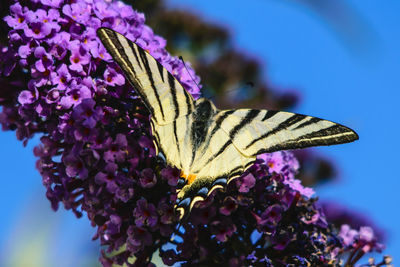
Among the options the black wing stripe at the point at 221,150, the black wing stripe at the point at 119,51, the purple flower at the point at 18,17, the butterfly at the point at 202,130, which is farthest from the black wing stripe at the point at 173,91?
the purple flower at the point at 18,17

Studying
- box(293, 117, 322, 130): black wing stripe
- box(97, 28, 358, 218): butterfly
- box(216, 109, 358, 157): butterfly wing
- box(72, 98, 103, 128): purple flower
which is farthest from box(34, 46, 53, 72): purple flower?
box(293, 117, 322, 130): black wing stripe

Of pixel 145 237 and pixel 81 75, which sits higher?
pixel 81 75

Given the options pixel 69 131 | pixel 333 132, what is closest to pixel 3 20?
pixel 69 131

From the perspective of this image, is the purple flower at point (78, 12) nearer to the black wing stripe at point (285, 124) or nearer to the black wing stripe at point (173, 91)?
the black wing stripe at point (173, 91)

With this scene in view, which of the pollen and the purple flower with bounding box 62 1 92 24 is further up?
the purple flower with bounding box 62 1 92 24

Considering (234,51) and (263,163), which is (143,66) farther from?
(234,51)

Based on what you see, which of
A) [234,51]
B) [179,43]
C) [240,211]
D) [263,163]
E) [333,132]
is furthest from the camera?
[234,51]

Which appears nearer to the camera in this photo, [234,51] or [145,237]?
[145,237]

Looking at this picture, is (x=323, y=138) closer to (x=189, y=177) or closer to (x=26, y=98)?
(x=189, y=177)

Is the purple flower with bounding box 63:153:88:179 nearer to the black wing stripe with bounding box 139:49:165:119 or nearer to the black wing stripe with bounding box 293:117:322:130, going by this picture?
the black wing stripe with bounding box 139:49:165:119
